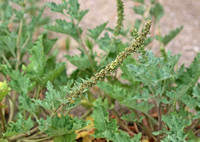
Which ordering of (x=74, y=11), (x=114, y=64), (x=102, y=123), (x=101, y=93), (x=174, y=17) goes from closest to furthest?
1. (x=114, y=64)
2. (x=102, y=123)
3. (x=74, y=11)
4. (x=101, y=93)
5. (x=174, y=17)

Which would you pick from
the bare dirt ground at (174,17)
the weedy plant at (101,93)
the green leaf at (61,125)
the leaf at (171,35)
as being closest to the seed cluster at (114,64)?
the weedy plant at (101,93)

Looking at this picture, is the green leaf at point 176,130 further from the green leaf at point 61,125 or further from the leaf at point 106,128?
the green leaf at point 61,125

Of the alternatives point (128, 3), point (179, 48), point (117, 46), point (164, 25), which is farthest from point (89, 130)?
point (128, 3)

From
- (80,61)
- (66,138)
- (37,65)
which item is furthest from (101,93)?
(66,138)

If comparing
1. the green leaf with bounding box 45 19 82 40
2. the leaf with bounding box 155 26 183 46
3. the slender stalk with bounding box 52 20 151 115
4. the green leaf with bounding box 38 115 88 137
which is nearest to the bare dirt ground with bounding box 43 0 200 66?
the leaf with bounding box 155 26 183 46

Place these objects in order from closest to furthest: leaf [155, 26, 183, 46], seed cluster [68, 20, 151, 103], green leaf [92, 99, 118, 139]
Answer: seed cluster [68, 20, 151, 103], green leaf [92, 99, 118, 139], leaf [155, 26, 183, 46]

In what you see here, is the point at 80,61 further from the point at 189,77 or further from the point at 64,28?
the point at 189,77

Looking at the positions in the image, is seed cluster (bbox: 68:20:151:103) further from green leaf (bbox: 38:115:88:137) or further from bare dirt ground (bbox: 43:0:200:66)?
bare dirt ground (bbox: 43:0:200:66)

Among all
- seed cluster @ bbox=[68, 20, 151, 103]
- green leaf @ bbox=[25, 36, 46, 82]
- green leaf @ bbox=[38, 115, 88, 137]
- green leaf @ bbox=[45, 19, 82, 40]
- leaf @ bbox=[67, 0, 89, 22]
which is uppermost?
leaf @ bbox=[67, 0, 89, 22]
